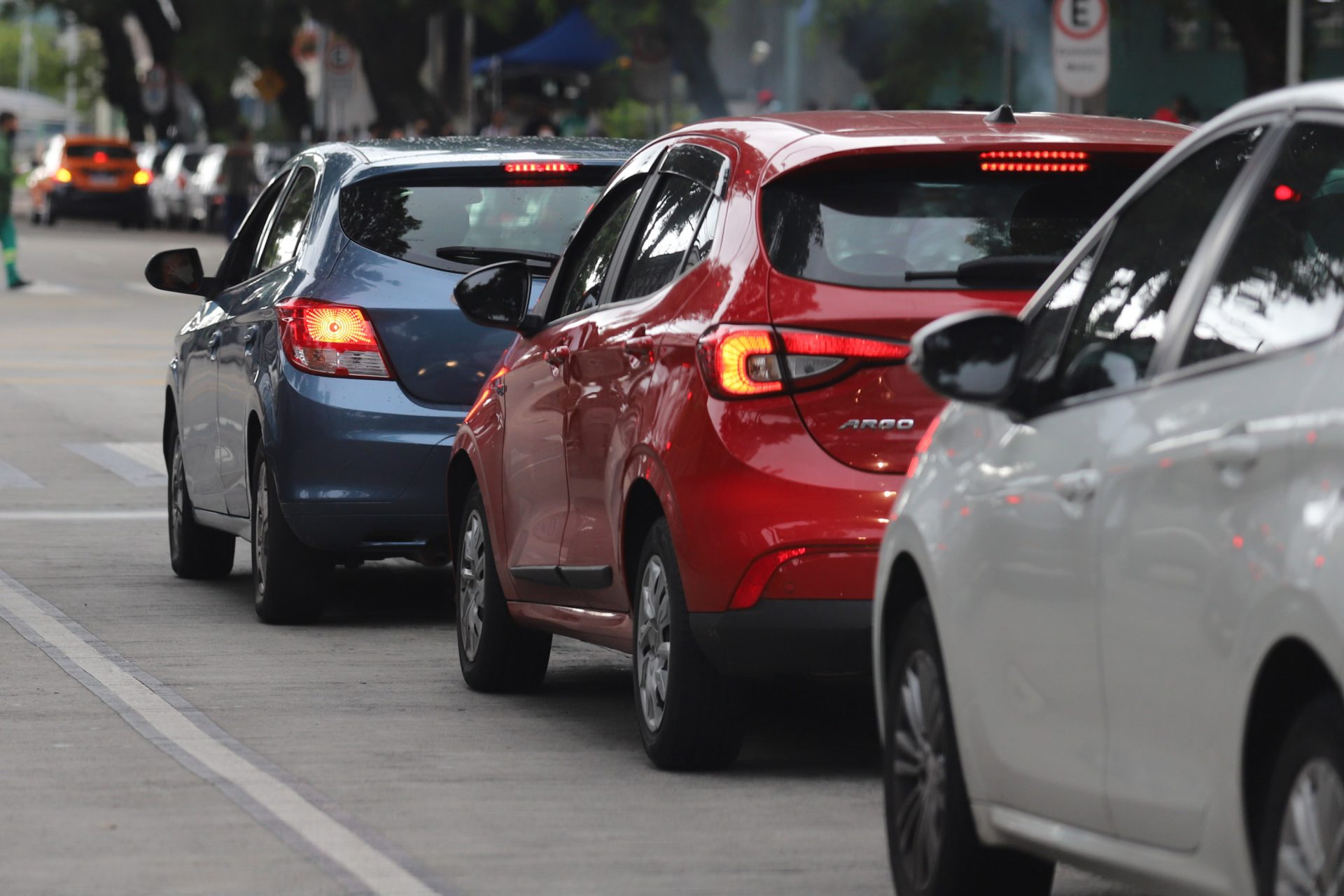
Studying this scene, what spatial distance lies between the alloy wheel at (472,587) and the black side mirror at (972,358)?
399 cm

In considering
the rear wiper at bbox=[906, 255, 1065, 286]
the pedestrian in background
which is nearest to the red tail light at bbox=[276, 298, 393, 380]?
the rear wiper at bbox=[906, 255, 1065, 286]

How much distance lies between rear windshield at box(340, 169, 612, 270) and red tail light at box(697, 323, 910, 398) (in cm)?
334

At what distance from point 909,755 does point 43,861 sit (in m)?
1.89

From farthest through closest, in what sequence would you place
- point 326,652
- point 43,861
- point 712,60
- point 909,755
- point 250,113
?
point 250,113 → point 712,60 → point 326,652 → point 43,861 → point 909,755

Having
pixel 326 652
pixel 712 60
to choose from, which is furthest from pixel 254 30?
pixel 326 652

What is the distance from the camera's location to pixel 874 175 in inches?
272

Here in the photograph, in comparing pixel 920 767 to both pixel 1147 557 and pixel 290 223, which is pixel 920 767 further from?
pixel 290 223

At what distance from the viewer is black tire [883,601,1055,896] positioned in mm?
5164

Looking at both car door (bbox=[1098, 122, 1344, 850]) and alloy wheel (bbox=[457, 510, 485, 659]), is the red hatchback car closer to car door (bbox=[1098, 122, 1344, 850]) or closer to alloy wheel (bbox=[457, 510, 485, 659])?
alloy wheel (bbox=[457, 510, 485, 659])

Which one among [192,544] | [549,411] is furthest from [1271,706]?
[192,544]

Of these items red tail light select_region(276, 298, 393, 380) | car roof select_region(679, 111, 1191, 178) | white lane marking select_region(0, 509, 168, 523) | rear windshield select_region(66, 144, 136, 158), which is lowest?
rear windshield select_region(66, 144, 136, 158)

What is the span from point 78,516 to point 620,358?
6.69m

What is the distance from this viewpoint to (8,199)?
107 ft

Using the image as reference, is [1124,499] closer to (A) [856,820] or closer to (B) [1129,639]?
(B) [1129,639]
